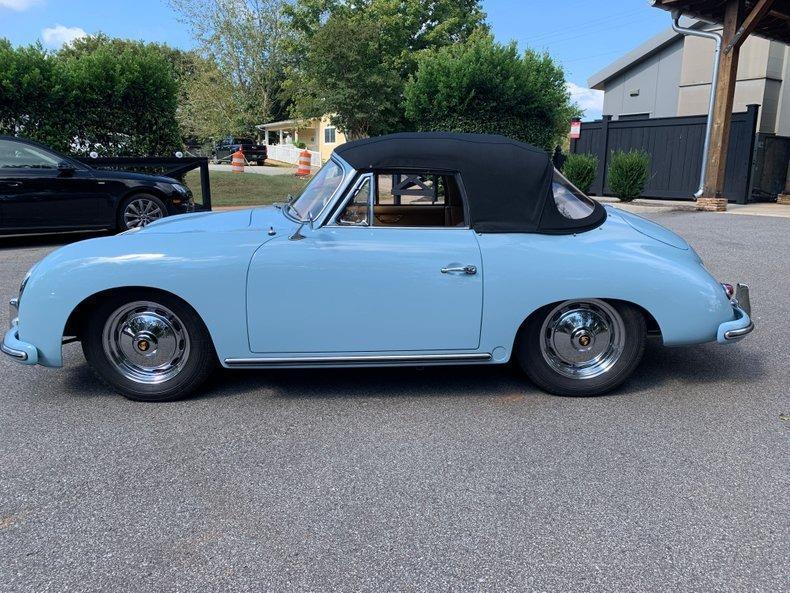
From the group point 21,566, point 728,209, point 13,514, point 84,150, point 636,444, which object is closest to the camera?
point 21,566

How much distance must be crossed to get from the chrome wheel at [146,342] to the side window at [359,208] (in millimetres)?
1140

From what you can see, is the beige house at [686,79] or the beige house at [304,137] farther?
the beige house at [304,137]

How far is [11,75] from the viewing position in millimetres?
11336

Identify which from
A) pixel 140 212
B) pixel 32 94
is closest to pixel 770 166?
pixel 140 212

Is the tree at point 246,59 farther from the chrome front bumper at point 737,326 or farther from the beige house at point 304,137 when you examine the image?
the chrome front bumper at point 737,326

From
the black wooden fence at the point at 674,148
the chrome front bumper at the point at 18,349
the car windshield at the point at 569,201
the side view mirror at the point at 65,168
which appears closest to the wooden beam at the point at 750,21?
the black wooden fence at the point at 674,148

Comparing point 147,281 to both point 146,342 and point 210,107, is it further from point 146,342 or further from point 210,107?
point 210,107

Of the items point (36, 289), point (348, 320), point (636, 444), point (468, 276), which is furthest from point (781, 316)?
point (36, 289)

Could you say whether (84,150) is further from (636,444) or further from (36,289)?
(636,444)

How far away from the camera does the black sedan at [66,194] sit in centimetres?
871

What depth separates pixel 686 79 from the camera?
2059cm

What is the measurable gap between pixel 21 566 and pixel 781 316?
5930 mm

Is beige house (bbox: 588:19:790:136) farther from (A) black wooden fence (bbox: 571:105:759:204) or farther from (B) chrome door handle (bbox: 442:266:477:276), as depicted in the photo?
(B) chrome door handle (bbox: 442:266:477:276)

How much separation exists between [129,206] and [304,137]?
42.7 meters
